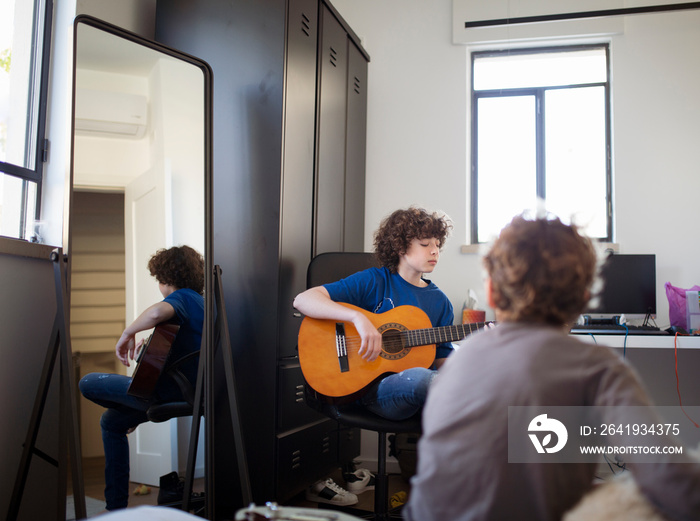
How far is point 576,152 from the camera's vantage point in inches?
130

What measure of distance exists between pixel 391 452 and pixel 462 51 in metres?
2.32

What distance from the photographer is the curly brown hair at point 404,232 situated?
2.15 m

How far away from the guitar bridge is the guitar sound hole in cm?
13

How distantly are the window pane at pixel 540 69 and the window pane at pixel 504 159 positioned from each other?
0.10m

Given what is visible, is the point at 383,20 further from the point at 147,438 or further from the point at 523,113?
the point at 147,438

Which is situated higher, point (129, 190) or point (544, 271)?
point (129, 190)

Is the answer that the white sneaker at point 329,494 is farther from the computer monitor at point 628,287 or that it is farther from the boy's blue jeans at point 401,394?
the computer monitor at point 628,287

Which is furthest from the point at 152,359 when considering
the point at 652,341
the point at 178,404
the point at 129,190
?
the point at 652,341

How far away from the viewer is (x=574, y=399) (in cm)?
76

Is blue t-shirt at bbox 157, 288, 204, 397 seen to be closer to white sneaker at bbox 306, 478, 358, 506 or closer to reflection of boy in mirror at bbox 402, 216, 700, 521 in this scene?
white sneaker at bbox 306, 478, 358, 506

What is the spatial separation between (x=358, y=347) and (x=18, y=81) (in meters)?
1.59

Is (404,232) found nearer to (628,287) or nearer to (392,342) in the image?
(392,342)

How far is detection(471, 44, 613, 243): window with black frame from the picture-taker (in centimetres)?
330

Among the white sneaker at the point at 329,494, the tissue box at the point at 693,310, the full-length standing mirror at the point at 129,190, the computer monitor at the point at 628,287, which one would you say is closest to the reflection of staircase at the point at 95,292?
the full-length standing mirror at the point at 129,190
